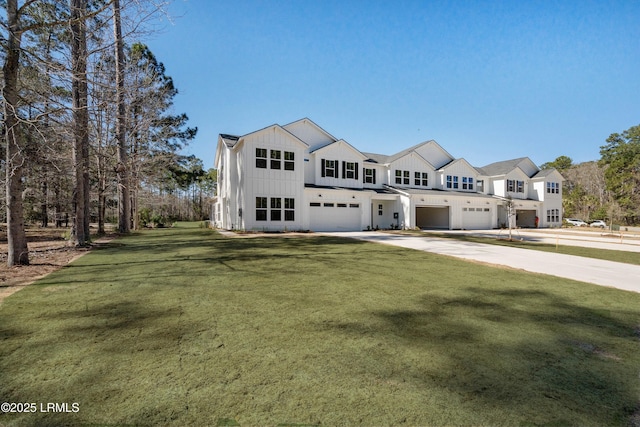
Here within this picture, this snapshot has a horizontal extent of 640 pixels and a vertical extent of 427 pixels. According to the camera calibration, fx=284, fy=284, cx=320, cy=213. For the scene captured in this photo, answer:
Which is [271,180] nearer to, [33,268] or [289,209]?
[289,209]

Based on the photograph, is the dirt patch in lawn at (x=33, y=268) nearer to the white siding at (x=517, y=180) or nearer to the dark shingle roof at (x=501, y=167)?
Answer: the white siding at (x=517, y=180)

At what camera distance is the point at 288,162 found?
19891 mm

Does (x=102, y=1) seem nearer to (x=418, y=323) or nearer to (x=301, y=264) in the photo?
(x=301, y=264)

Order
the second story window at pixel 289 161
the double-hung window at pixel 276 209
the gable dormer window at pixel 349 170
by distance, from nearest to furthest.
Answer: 1. the double-hung window at pixel 276 209
2. the second story window at pixel 289 161
3. the gable dormer window at pixel 349 170

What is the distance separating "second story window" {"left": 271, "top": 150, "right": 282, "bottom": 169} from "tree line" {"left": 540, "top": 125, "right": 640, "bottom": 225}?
3693cm

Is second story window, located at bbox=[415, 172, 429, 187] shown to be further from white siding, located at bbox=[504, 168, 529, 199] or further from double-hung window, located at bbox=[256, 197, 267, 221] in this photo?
double-hung window, located at bbox=[256, 197, 267, 221]

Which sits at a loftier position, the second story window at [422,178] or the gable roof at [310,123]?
the gable roof at [310,123]

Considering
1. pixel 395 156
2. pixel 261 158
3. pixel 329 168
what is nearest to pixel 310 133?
pixel 329 168

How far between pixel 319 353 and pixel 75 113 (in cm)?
1162

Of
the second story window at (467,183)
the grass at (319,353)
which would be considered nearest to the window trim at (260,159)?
the grass at (319,353)

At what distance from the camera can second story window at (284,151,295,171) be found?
65.1ft

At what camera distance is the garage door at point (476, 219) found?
26.8m

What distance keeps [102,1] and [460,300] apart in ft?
71.5

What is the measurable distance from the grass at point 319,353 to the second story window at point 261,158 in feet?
45.0
